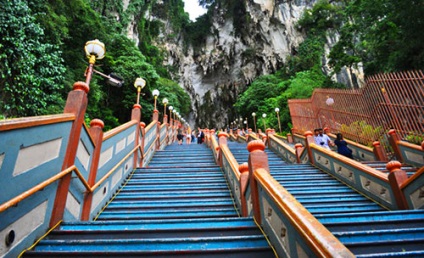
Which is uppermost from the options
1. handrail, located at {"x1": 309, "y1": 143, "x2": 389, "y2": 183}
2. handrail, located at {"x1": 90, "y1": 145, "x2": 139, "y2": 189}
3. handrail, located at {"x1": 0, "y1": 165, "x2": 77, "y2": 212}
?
handrail, located at {"x1": 0, "y1": 165, "x2": 77, "y2": 212}

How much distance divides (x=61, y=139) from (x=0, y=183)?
0.92 metres

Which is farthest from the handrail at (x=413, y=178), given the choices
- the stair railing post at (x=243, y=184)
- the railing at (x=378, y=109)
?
the railing at (x=378, y=109)

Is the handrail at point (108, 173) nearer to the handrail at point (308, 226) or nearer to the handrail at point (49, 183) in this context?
the handrail at point (49, 183)

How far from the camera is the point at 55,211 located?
8.36 ft

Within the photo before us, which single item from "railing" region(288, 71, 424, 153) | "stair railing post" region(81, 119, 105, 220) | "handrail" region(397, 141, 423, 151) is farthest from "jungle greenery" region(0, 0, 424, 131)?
"handrail" region(397, 141, 423, 151)

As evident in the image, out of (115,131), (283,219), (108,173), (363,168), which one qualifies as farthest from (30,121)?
(363,168)

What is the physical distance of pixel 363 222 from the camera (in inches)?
103

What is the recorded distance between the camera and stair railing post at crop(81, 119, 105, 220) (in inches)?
127

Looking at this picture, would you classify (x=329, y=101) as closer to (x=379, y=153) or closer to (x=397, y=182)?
(x=379, y=153)

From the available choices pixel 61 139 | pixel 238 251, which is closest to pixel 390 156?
pixel 238 251

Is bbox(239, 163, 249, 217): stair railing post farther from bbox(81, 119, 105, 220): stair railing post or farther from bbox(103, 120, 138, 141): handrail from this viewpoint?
bbox(103, 120, 138, 141): handrail

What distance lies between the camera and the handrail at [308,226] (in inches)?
49.3

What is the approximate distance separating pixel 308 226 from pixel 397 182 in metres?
3.01

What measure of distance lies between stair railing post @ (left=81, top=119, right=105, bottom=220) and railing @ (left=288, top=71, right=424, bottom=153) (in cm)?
768
